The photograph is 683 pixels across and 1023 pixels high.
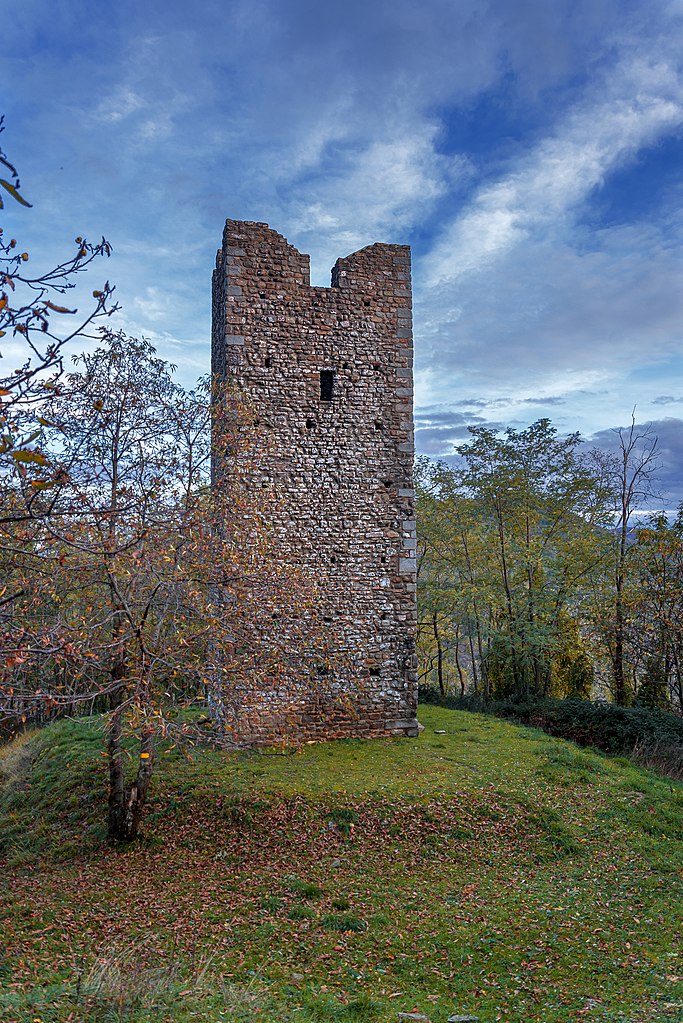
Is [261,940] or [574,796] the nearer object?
[261,940]

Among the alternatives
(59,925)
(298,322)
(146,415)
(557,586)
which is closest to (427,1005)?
(59,925)

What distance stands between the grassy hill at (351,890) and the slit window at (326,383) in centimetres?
606

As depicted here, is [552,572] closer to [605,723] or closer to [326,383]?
[605,723]

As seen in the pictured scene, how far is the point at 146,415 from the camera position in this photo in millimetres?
8781

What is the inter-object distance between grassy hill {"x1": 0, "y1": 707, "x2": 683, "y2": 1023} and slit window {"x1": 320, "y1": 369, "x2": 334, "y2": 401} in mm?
6055

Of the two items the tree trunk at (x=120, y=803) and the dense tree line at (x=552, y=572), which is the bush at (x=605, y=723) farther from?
the tree trunk at (x=120, y=803)

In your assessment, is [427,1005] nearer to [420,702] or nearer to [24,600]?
[24,600]

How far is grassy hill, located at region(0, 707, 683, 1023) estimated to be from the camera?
561cm

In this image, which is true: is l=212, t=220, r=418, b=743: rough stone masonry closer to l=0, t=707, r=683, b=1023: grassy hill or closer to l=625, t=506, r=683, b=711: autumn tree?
l=0, t=707, r=683, b=1023: grassy hill

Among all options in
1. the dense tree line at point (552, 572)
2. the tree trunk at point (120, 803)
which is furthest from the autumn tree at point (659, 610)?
the tree trunk at point (120, 803)

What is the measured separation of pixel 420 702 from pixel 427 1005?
13.0 m

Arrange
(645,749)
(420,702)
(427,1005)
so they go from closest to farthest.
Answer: (427,1005), (645,749), (420,702)

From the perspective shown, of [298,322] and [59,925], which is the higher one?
[298,322]

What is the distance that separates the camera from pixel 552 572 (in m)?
19.2
